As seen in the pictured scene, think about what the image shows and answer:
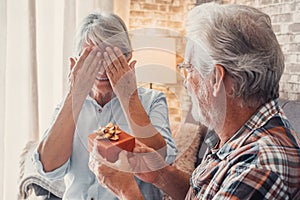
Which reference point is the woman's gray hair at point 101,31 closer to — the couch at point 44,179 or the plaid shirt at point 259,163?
the plaid shirt at point 259,163

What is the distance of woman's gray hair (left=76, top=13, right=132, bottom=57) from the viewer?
1.11 metres

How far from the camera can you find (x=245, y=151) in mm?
969

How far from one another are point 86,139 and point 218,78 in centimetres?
44

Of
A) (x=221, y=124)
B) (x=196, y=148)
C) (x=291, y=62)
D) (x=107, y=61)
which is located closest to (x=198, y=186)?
(x=221, y=124)

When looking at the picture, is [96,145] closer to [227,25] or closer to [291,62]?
[227,25]

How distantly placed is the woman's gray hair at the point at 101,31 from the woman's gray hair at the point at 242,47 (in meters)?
0.20

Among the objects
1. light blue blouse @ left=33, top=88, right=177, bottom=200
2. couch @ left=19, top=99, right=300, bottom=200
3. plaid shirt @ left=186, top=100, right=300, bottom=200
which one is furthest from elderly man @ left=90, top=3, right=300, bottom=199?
couch @ left=19, top=99, right=300, bottom=200

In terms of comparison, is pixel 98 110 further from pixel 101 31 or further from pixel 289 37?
pixel 289 37

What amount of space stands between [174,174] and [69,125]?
0.38 m

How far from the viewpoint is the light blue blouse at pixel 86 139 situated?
116 cm

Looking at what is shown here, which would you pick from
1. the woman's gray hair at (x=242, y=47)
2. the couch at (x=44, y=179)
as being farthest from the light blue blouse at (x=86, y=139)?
the couch at (x=44, y=179)

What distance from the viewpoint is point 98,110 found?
1.29m

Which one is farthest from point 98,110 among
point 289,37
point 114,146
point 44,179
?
point 289,37

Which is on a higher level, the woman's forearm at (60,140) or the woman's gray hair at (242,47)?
the woman's gray hair at (242,47)
